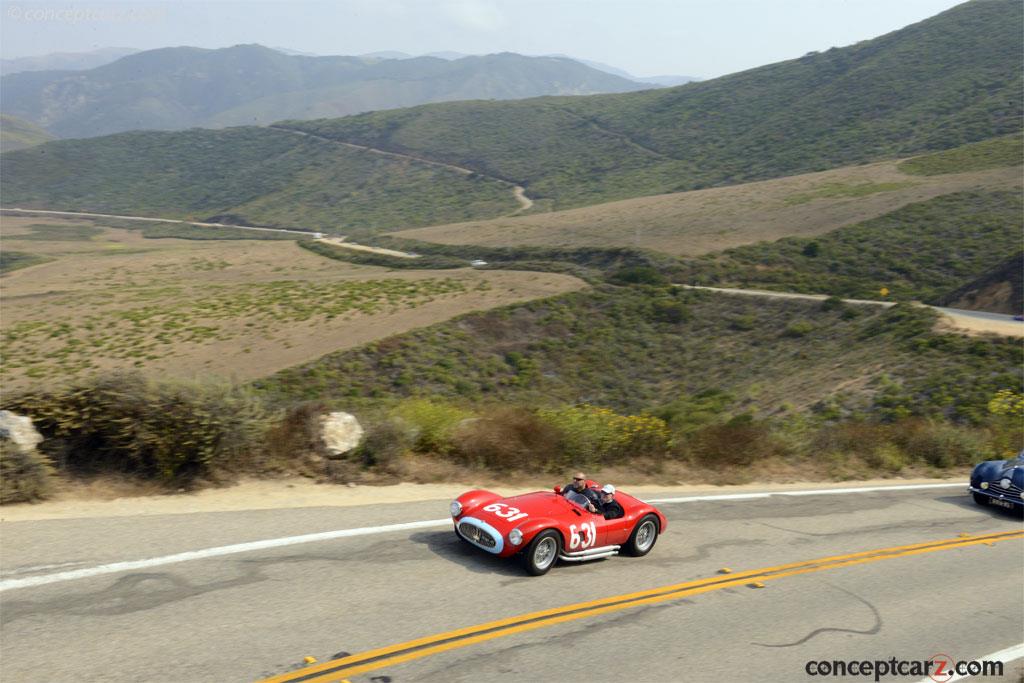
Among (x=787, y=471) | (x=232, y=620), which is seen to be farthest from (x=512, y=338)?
(x=232, y=620)

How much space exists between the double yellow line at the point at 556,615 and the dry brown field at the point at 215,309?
20.5m

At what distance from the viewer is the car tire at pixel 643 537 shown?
1047 cm

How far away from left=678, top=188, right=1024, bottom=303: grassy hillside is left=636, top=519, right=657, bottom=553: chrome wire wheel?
4142cm

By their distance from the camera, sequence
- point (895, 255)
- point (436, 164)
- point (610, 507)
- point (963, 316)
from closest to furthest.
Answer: point (610, 507)
point (963, 316)
point (895, 255)
point (436, 164)

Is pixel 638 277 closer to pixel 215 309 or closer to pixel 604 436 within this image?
pixel 215 309

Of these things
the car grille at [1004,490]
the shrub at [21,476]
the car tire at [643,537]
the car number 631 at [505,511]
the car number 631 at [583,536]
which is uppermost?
the shrub at [21,476]

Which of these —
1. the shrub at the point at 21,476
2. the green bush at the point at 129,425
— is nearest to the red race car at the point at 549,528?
the green bush at the point at 129,425

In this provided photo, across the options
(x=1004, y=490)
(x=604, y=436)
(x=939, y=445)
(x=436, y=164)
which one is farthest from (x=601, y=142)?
(x=1004, y=490)

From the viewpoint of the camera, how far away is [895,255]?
53938 millimetres

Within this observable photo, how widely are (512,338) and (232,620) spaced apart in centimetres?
3690

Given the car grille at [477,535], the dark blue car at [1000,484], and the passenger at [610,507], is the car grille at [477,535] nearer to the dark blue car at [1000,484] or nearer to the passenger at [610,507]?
the passenger at [610,507]

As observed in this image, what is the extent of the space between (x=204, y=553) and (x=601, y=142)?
127773 mm

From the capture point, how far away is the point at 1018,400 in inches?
990

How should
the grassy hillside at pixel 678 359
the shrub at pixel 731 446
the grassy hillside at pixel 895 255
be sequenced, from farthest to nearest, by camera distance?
the grassy hillside at pixel 895 255
the grassy hillside at pixel 678 359
the shrub at pixel 731 446
